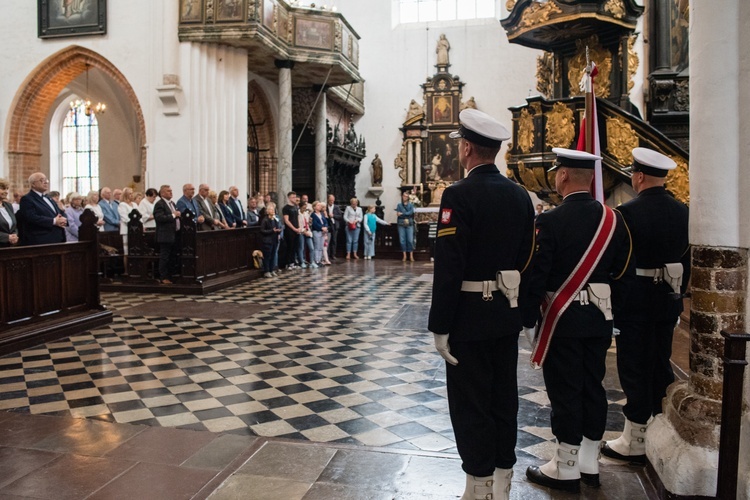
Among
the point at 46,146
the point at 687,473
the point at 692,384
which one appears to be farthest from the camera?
the point at 46,146

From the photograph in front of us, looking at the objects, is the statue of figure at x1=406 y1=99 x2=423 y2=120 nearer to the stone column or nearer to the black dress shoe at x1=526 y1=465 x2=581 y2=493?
the stone column

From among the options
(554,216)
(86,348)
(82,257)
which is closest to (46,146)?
(82,257)

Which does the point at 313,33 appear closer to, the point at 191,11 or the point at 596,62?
the point at 191,11

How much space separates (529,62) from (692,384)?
68.1 ft

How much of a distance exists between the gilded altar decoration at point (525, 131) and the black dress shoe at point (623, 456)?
5.43 m

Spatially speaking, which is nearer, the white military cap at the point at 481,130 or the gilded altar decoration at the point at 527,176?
the white military cap at the point at 481,130

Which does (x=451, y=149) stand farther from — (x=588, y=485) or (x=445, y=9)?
(x=588, y=485)

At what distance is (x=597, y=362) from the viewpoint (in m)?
3.04

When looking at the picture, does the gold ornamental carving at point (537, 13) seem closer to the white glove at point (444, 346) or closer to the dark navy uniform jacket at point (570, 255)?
the dark navy uniform jacket at point (570, 255)

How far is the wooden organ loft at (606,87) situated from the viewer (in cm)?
732

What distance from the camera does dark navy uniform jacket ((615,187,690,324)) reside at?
3361mm

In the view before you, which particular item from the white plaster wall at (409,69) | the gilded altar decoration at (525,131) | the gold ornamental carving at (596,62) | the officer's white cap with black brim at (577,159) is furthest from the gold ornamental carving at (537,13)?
the white plaster wall at (409,69)

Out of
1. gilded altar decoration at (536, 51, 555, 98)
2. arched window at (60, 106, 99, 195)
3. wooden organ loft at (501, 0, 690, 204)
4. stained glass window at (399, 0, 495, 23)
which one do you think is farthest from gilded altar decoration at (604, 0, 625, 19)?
arched window at (60, 106, 99, 195)

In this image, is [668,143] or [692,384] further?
[668,143]
